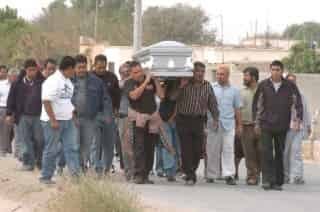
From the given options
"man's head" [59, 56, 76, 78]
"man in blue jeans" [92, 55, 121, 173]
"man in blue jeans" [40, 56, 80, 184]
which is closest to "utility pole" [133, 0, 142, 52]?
"man in blue jeans" [92, 55, 121, 173]

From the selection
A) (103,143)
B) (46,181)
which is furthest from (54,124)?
(103,143)

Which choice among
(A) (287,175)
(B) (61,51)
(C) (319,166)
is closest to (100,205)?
(A) (287,175)

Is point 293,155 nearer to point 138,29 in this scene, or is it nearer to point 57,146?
point 57,146

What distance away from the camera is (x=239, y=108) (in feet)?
47.1

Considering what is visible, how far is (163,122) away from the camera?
14211 millimetres

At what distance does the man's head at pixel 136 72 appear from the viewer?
13.6 metres

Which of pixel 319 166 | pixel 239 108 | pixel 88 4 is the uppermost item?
pixel 88 4

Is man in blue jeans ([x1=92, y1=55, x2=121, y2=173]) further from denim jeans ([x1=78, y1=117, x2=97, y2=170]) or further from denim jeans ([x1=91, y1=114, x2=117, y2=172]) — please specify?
denim jeans ([x1=78, y1=117, x2=97, y2=170])

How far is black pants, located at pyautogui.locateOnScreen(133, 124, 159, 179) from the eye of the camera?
13.8 m

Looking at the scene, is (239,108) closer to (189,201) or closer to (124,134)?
(124,134)

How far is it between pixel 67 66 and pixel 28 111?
2.09m

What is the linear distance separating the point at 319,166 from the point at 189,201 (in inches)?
329

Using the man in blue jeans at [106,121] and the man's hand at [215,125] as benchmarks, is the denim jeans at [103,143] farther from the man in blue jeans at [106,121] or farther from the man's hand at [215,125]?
the man's hand at [215,125]

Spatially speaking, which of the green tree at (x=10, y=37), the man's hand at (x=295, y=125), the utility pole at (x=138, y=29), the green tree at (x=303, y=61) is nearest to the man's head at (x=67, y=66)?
the man's hand at (x=295, y=125)
